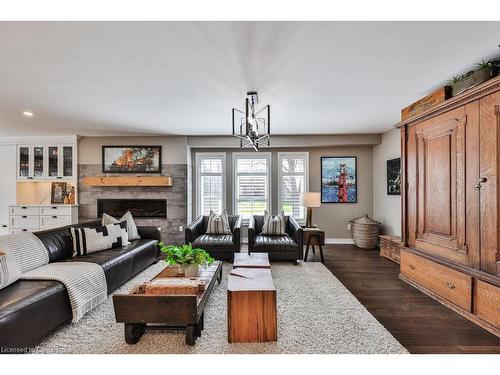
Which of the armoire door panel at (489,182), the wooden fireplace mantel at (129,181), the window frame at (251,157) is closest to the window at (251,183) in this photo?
the window frame at (251,157)

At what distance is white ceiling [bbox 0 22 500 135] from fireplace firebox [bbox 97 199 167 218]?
219 cm

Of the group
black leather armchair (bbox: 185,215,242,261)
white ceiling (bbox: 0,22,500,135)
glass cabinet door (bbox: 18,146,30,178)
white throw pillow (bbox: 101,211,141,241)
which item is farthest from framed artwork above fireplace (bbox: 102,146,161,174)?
black leather armchair (bbox: 185,215,242,261)

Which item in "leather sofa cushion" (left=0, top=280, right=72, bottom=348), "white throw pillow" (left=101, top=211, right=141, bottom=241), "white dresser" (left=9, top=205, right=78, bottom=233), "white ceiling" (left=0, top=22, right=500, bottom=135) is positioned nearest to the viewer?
A: "leather sofa cushion" (left=0, top=280, right=72, bottom=348)

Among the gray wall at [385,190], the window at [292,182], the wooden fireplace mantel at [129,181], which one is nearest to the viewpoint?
the gray wall at [385,190]

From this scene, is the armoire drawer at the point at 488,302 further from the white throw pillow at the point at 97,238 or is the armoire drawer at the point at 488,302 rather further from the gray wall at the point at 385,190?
the white throw pillow at the point at 97,238

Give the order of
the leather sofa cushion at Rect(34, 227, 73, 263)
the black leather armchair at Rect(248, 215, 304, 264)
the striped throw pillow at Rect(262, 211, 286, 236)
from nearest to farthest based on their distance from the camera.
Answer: the leather sofa cushion at Rect(34, 227, 73, 263), the black leather armchair at Rect(248, 215, 304, 264), the striped throw pillow at Rect(262, 211, 286, 236)

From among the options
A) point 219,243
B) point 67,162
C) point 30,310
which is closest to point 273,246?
point 219,243

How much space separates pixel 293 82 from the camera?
Result: 2.91 meters

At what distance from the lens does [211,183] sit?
6.21m

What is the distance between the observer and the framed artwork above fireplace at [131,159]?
5752 mm

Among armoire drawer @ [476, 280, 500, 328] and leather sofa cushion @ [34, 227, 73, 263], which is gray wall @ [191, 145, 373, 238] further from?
leather sofa cushion @ [34, 227, 73, 263]

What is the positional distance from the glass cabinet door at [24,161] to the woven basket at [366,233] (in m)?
7.65

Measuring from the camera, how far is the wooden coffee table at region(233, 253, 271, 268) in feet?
9.58

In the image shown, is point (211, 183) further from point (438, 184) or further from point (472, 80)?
point (472, 80)
